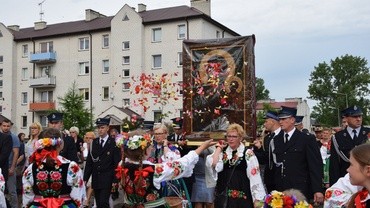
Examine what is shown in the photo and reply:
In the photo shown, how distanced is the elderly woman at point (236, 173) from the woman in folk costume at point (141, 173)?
1.45 metres

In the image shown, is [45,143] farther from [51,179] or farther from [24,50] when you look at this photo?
[24,50]

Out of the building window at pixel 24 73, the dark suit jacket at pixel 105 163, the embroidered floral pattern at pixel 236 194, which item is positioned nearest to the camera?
the embroidered floral pattern at pixel 236 194

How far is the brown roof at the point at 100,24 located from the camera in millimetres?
47719

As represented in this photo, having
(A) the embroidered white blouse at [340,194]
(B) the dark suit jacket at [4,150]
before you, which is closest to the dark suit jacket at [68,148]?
(B) the dark suit jacket at [4,150]

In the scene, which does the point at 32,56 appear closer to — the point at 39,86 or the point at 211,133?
the point at 39,86

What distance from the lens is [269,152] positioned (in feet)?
25.3

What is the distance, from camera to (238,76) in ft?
35.9

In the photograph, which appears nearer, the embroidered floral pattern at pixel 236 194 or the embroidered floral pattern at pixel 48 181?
the embroidered floral pattern at pixel 48 181

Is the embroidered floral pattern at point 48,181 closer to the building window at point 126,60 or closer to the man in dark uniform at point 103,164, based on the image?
the man in dark uniform at point 103,164

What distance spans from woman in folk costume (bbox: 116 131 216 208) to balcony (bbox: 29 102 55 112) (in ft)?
164

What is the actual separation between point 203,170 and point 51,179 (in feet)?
14.8

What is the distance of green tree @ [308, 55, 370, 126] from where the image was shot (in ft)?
Answer: 231

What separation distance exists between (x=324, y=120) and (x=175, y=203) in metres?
65.5

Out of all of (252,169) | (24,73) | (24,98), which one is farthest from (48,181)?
(24,98)
